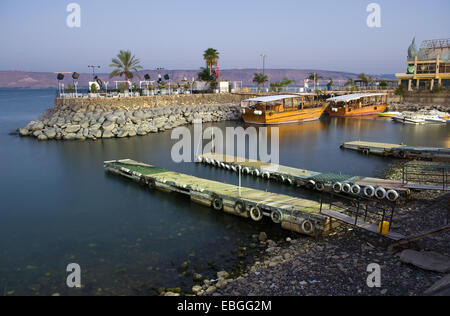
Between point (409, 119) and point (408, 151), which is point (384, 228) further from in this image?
point (409, 119)

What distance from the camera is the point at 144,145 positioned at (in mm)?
33188

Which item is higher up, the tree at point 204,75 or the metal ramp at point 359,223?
the tree at point 204,75

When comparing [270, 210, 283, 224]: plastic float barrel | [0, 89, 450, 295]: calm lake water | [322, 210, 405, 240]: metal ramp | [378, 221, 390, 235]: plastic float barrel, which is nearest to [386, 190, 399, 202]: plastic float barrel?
[0, 89, 450, 295]: calm lake water

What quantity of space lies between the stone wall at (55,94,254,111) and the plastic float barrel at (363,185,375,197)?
117ft

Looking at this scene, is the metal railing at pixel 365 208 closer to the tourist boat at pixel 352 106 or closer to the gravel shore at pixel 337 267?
the gravel shore at pixel 337 267

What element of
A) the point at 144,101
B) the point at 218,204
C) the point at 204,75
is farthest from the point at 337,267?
the point at 204,75

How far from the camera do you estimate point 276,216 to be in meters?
14.2

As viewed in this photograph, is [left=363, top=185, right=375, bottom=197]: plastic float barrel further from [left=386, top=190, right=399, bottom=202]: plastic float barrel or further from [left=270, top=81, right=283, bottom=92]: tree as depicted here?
[left=270, top=81, right=283, bottom=92]: tree

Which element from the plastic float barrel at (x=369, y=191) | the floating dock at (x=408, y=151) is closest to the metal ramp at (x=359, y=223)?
the plastic float barrel at (x=369, y=191)

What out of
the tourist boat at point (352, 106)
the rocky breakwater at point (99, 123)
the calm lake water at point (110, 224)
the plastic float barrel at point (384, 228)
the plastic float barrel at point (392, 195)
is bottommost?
the calm lake water at point (110, 224)

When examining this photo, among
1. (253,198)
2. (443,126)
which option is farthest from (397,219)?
(443,126)

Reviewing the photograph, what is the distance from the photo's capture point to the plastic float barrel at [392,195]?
15943 mm

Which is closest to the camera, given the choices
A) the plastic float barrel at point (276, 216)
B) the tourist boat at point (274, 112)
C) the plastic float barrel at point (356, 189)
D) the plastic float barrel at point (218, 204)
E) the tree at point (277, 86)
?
the plastic float barrel at point (276, 216)

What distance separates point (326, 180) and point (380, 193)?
302 centimetres
